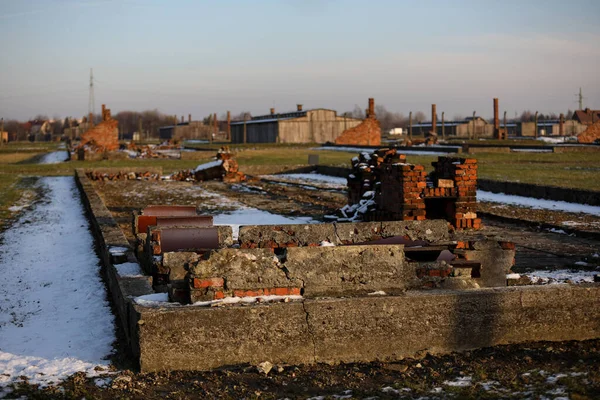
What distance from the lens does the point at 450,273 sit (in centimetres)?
587

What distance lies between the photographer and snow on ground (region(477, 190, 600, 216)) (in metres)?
13.7

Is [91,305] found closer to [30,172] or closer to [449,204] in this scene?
[449,204]

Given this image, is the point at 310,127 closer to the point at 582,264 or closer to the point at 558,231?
the point at 558,231

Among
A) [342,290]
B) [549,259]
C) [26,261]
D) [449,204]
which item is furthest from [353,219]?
[342,290]

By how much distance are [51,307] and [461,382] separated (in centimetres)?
399

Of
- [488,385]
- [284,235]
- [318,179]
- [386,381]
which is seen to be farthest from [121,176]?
[488,385]

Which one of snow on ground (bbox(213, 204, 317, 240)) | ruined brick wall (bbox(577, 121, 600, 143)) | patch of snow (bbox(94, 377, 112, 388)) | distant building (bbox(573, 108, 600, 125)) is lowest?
patch of snow (bbox(94, 377, 112, 388))

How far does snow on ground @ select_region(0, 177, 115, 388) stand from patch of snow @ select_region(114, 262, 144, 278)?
342 mm

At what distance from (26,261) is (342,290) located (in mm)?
5494

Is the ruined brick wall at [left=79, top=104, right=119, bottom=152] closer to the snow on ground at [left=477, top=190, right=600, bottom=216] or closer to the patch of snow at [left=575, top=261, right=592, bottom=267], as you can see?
the snow on ground at [left=477, top=190, right=600, bottom=216]

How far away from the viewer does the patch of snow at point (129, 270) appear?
6523 mm

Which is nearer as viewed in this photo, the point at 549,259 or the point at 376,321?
the point at 376,321

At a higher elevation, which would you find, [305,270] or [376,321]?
[305,270]

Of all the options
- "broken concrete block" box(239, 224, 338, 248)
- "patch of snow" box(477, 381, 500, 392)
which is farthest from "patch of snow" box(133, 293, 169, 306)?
"patch of snow" box(477, 381, 500, 392)
